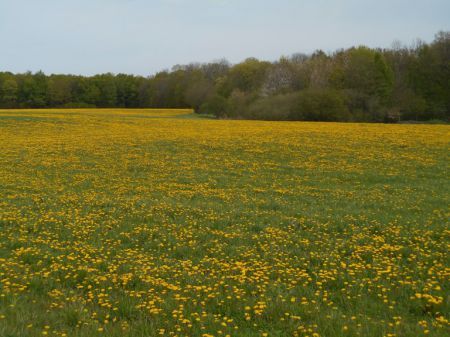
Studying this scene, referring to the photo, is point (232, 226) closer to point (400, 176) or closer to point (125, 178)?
point (125, 178)

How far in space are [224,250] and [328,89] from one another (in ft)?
171

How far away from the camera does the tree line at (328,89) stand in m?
55.1

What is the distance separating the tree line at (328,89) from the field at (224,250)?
3544 cm

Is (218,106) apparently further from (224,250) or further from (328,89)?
(224,250)

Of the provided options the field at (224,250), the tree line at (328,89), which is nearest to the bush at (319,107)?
the tree line at (328,89)

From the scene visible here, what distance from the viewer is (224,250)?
839 cm

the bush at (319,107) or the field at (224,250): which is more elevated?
the bush at (319,107)

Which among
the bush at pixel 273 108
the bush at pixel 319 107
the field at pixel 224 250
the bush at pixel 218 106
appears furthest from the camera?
the bush at pixel 218 106

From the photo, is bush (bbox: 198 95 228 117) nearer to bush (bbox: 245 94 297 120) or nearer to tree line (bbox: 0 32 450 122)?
tree line (bbox: 0 32 450 122)

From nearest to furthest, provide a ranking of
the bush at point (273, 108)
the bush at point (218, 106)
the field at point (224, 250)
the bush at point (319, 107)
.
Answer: the field at point (224, 250), the bush at point (319, 107), the bush at point (273, 108), the bush at point (218, 106)

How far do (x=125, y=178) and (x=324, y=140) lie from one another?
16479 millimetres

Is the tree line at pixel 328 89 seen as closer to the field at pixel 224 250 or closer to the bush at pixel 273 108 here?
the bush at pixel 273 108

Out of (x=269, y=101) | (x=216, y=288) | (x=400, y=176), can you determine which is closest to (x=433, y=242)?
(x=216, y=288)

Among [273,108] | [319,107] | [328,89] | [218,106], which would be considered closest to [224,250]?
[319,107]
